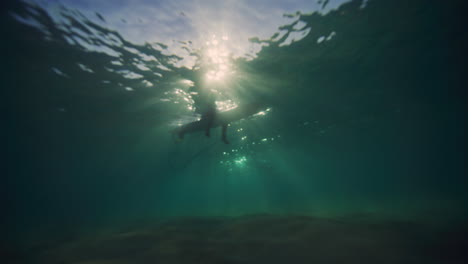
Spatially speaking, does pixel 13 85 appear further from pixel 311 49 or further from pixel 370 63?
pixel 370 63

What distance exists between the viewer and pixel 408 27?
34.6 feet

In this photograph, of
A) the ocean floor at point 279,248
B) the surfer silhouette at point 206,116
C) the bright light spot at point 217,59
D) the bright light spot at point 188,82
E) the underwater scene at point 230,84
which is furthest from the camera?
the bright light spot at point 188,82

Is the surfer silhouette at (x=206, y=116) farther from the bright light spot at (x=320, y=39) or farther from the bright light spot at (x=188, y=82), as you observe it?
the bright light spot at (x=320, y=39)

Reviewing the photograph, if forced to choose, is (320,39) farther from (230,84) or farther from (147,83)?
(147,83)

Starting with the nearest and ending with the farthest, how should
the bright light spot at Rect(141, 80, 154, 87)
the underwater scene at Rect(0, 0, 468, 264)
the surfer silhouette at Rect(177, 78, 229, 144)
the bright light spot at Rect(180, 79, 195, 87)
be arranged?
the underwater scene at Rect(0, 0, 468, 264) < the surfer silhouette at Rect(177, 78, 229, 144) < the bright light spot at Rect(180, 79, 195, 87) < the bright light spot at Rect(141, 80, 154, 87)

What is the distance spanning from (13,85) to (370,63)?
23765 mm

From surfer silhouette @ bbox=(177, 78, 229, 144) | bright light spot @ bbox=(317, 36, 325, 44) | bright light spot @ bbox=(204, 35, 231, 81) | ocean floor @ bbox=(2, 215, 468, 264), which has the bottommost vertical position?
ocean floor @ bbox=(2, 215, 468, 264)

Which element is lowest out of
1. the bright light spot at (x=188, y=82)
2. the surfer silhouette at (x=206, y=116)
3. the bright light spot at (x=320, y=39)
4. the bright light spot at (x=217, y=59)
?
the surfer silhouette at (x=206, y=116)

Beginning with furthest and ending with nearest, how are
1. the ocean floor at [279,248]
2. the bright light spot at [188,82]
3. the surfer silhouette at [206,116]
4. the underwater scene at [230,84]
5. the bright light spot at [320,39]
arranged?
the bright light spot at [188,82] < the bright light spot at [320,39] < the surfer silhouette at [206,116] < the underwater scene at [230,84] < the ocean floor at [279,248]

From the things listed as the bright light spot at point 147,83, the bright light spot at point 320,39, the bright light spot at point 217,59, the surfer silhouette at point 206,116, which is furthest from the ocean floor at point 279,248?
the bright light spot at point 147,83

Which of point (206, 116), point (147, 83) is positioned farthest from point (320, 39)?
point (147, 83)

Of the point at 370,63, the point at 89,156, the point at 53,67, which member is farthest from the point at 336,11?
the point at 89,156

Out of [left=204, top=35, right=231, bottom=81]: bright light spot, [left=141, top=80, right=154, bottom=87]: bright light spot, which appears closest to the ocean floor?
[left=204, top=35, right=231, bottom=81]: bright light spot

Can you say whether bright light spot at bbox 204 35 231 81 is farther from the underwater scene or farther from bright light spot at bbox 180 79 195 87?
bright light spot at bbox 180 79 195 87
